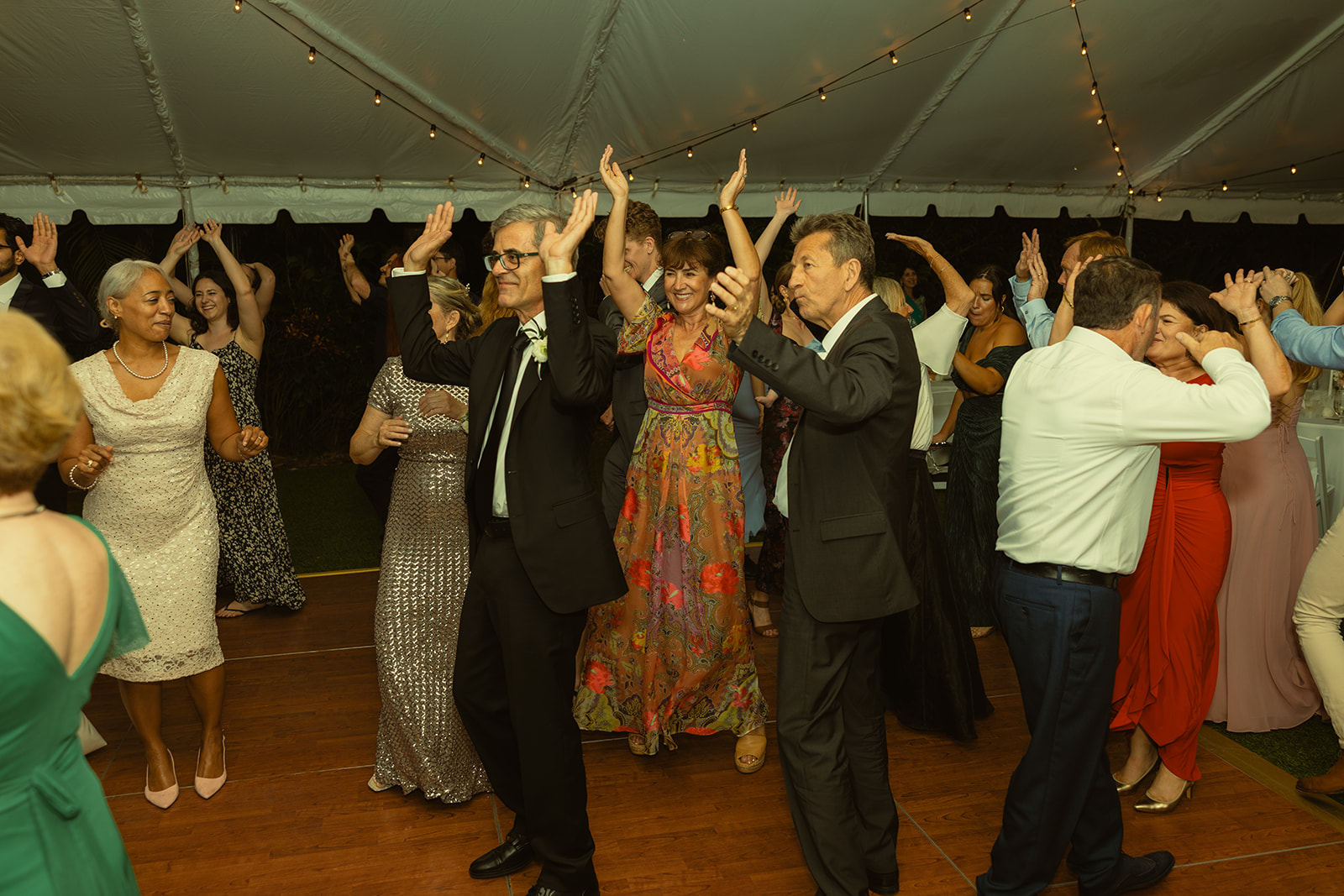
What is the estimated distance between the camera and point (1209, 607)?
297cm

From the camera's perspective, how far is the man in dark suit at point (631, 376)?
352cm

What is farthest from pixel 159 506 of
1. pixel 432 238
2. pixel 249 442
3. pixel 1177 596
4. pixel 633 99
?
pixel 633 99

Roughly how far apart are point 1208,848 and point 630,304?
2456 millimetres

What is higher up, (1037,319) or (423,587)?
(1037,319)

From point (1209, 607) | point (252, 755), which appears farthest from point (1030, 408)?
point (252, 755)

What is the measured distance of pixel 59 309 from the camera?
13.6 feet

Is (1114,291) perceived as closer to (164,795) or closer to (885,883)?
(885,883)

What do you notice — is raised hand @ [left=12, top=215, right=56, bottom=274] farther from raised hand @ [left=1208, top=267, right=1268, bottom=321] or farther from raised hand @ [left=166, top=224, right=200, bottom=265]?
raised hand @ [left=1208, top=267, right=1268, bottom=321]

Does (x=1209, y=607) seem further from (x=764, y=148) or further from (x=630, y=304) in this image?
(x=764, y=148)

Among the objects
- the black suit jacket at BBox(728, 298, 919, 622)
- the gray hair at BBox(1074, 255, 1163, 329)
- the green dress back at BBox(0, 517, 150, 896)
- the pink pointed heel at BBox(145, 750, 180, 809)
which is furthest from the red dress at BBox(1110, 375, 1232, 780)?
the pink pointed heel at BBox(145, 750, 180, 809)

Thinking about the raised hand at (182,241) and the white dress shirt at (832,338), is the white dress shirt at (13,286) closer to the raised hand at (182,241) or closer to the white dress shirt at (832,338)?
the raised hand at (182,241)

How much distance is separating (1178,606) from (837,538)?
1.40 meters

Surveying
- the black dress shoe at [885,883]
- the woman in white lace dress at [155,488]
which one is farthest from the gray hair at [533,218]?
the black dress shoe at [885,883]

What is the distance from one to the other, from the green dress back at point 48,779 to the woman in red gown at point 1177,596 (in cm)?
282
